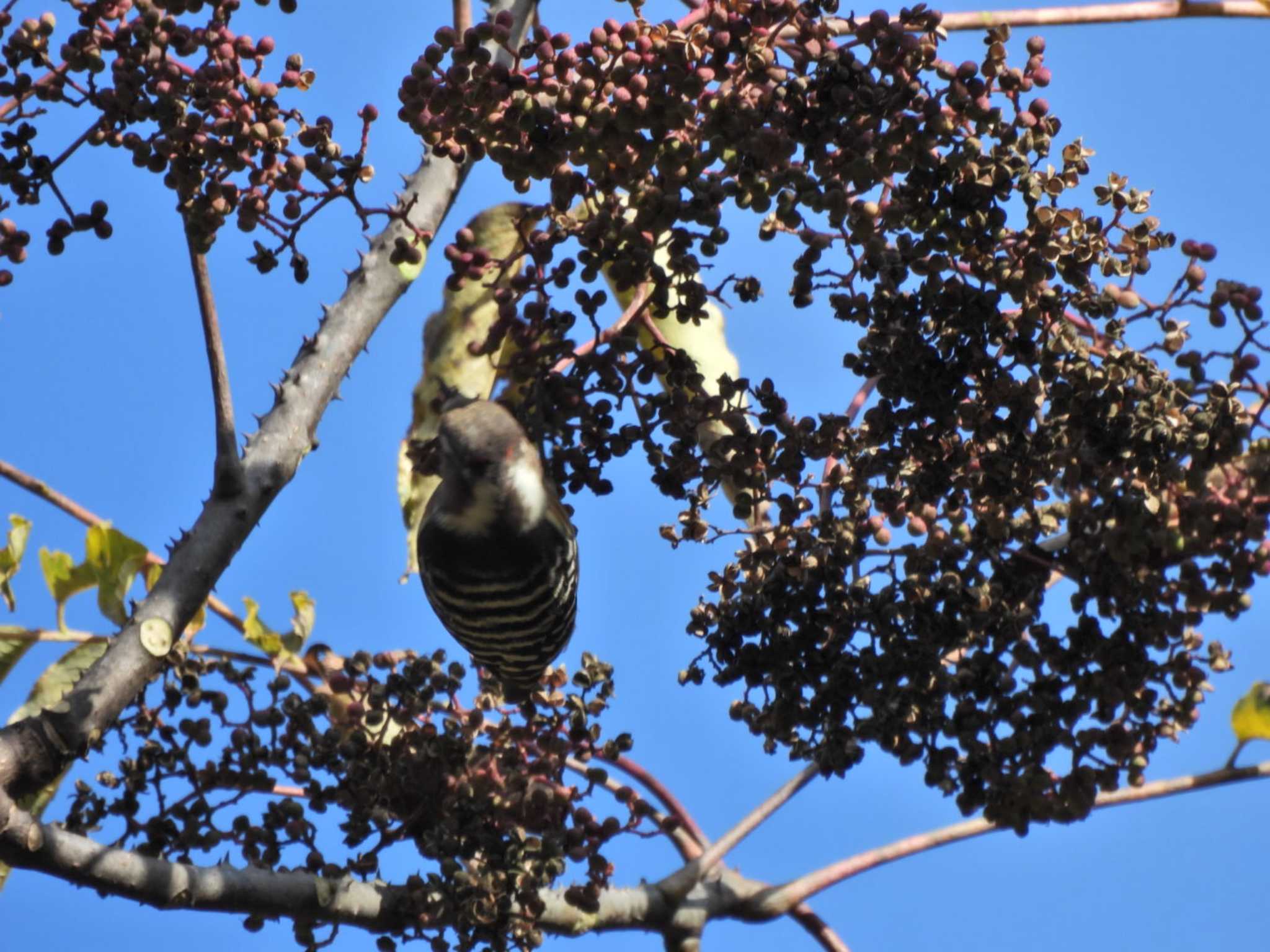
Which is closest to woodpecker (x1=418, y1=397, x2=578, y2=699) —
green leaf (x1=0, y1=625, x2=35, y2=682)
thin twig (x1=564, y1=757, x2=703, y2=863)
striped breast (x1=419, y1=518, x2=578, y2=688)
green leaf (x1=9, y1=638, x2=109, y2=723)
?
striped breast (x1=419, y1=518, x2=578, y2=688)

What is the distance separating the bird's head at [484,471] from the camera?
4.66 metres

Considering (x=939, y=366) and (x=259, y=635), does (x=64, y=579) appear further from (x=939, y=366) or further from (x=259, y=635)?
(x=939, y=366)

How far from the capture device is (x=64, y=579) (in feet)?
14.3

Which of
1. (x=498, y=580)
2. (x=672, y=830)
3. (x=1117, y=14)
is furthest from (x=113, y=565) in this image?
(x=1117, y=14)

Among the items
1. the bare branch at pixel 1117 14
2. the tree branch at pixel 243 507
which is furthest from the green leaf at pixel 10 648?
the bare branch at pixel 1117 14

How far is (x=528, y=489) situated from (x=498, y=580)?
34cm

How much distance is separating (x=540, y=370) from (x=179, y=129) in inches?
43.2

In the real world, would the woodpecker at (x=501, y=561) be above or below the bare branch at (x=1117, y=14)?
below

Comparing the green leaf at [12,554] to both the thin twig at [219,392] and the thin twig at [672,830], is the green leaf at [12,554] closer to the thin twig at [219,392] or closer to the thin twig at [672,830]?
the thin twig at [219,392]

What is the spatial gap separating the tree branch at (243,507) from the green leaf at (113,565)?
2.50 ft

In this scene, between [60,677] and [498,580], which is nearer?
[60,677]

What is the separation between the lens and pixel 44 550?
4.47 meters

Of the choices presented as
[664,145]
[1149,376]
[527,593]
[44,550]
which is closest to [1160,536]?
[1149,376]

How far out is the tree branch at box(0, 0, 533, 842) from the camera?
341cm
